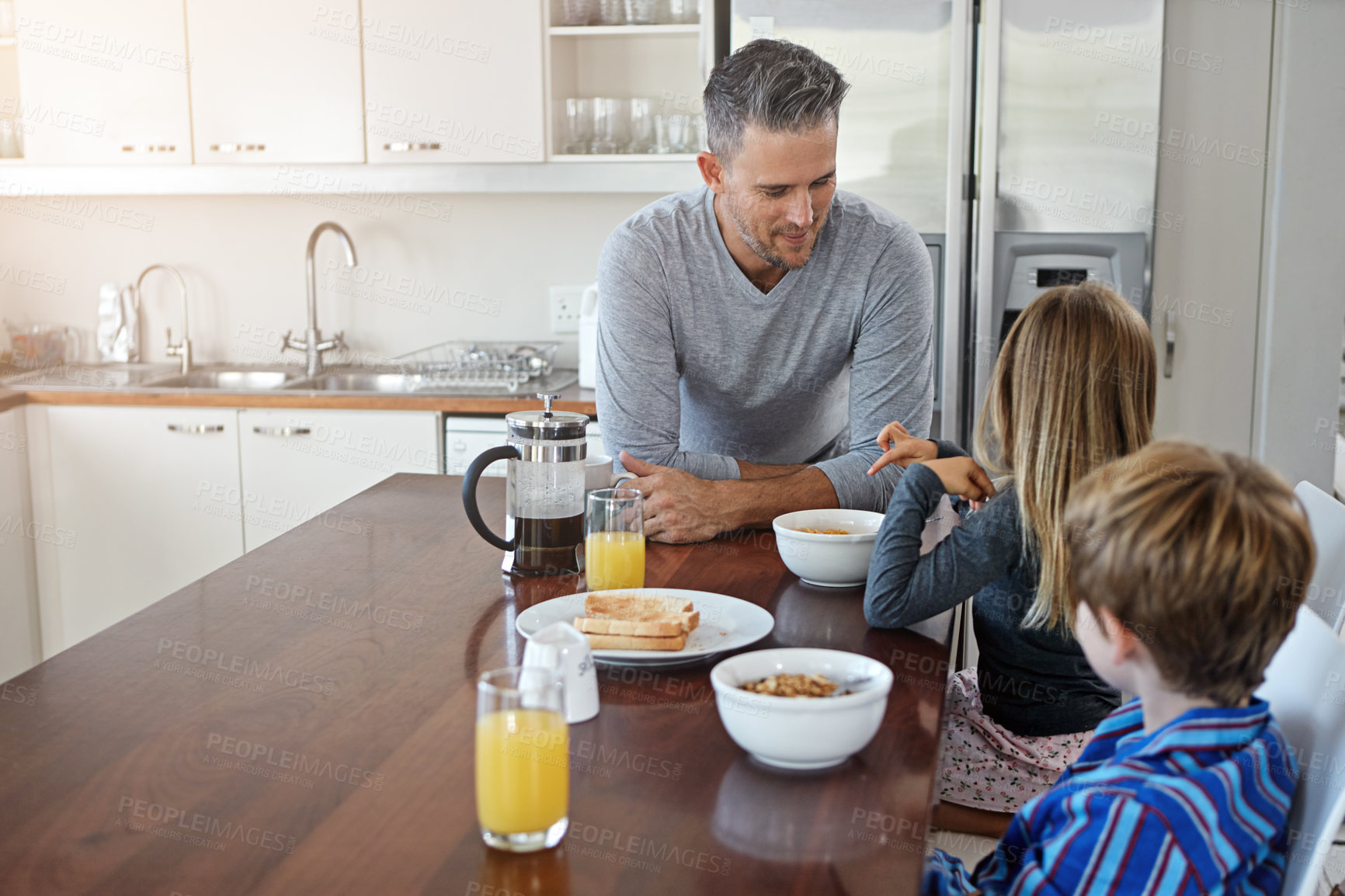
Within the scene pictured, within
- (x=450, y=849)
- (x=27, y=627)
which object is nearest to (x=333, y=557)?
(x=450, y=849)

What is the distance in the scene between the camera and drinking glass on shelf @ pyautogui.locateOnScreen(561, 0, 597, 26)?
3.18m

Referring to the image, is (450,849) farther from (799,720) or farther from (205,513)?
(205,513)

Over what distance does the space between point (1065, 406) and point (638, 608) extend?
53 centimetres

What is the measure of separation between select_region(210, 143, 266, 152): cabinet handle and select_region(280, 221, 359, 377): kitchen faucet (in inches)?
11.2

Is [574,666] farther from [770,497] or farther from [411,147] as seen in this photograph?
[411,147]

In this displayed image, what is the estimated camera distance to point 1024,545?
132 centimetres

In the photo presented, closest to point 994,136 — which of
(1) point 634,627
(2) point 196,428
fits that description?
(1) point 634,627

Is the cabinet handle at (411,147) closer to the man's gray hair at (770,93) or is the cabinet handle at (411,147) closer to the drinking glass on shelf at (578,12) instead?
the drinking glass on shelf at (578,12)

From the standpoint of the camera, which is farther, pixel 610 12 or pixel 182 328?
pixel 182 328

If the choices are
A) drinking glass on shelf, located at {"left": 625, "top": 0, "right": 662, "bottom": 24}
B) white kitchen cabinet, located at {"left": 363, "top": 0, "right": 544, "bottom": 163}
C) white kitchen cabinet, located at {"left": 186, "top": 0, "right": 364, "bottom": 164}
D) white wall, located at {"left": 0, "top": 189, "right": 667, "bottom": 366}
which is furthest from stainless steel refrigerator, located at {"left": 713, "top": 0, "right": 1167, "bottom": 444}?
white kitchen cabinet, located at {"left": 186, "top": 0, "right": 364, "bottom": 164}

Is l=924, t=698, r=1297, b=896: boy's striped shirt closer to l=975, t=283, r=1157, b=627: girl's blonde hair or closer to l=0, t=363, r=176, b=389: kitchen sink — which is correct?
l=975, t=283, r=1157, b=627: girl's blonde hair

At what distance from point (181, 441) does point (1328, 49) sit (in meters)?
3.10

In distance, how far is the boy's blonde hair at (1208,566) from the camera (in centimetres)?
89

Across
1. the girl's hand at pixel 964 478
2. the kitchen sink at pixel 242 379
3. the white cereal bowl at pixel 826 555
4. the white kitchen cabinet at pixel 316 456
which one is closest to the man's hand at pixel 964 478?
the girl's hand at pixel 964 478
